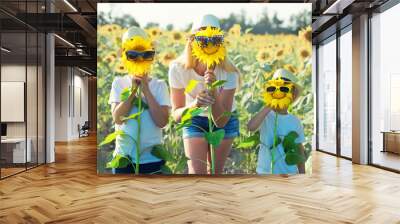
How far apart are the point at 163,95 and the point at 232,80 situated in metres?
1.12

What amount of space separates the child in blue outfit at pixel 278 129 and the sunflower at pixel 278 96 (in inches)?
0.6

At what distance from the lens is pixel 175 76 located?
647 centimetres

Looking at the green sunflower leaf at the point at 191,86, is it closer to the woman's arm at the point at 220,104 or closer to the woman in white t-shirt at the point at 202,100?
the woman in white t-shirt at the point at 202,100

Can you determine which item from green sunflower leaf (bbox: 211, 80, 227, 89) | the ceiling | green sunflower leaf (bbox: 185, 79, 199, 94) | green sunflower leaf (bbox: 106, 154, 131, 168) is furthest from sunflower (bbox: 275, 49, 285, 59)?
green sunflower leaf (bbox: 106, 154, 131, 168)

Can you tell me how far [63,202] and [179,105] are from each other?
7.76 ft

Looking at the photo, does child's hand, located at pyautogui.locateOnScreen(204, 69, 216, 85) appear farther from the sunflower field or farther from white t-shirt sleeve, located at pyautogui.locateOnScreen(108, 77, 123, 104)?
white t-shirt sleeve, located at pyautogui.locateOnScreen(108, 77, 123, 104)

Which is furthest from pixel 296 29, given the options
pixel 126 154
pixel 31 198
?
pixel 31 198

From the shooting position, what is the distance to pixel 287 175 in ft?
22.7

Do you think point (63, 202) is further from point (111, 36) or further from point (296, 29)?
point (296, 29)

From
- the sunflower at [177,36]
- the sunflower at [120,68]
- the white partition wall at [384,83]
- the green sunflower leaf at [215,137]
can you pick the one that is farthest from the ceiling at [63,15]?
the green sunflower leaf at [215,137]

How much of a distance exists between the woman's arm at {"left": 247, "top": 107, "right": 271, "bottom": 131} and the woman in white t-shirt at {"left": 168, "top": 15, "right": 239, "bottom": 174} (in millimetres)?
226

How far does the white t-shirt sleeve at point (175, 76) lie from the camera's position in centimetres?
646

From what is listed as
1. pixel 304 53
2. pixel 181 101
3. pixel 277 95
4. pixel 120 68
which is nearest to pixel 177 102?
pixel 181 101

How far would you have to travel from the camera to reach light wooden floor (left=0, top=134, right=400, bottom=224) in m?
4.18
